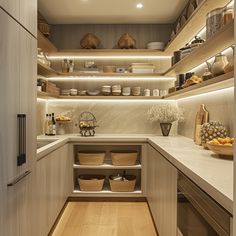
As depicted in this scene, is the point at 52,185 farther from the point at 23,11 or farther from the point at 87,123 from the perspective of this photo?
the point at 23,11

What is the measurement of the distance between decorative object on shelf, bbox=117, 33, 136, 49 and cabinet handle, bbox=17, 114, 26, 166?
2.59m

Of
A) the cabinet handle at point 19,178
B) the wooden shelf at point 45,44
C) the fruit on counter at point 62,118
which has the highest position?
the wooden shelf at point 45,44

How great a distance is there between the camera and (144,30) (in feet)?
13.7

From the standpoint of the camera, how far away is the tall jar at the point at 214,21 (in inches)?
79.1

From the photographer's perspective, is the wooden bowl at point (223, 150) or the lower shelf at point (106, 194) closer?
the wooden bowl at point (223, 150)

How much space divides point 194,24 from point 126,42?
138cm

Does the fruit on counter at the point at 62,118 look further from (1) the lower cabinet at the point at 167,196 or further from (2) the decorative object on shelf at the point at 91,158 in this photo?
(1) the lower cabinet at the point at 167,196

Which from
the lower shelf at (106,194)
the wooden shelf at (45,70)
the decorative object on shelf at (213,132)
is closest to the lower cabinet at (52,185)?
the lower shelf at (106,194)

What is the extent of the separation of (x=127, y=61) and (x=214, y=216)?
3445mm

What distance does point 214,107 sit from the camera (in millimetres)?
2676

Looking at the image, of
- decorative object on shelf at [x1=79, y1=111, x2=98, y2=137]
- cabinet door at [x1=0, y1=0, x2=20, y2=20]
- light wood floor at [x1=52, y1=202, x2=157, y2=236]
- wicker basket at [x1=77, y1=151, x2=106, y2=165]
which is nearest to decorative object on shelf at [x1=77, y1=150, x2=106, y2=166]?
wicker basket at [x1=77, y1=151, x2=106, y2=165]

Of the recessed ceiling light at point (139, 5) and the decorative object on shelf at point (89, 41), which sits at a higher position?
the recessed ceiling light at point (139, 5)

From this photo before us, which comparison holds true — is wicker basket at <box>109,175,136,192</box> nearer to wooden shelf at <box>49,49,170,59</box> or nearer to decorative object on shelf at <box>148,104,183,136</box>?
decorative object on shelf at <box>148,104,183,136</box>

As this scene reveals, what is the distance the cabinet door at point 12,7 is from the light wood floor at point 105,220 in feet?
6.91
